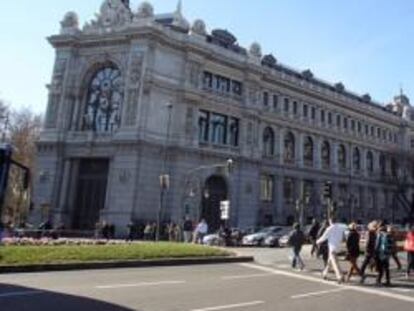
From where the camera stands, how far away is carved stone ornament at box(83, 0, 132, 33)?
54.0 m

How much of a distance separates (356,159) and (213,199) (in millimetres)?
27916

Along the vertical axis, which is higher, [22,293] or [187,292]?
[187,292]

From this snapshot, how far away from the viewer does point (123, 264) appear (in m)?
20.0

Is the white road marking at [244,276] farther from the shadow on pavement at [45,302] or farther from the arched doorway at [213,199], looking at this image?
the arched doorway at [213,199]

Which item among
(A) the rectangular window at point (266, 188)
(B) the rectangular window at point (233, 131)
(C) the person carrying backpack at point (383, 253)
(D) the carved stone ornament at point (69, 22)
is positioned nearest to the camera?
(C) the person carrying backpack at point (383, 253)

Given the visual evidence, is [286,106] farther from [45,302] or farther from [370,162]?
[45,302]

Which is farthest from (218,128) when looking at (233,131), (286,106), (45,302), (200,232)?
(45,302)

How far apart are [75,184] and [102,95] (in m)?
8.51

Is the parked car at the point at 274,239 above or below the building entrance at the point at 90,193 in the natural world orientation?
below

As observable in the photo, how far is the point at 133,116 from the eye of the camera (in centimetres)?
4972

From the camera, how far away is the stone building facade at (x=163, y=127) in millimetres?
49812

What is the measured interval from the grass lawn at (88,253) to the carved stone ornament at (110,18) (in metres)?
33.7

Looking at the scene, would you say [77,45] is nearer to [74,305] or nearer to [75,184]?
[75,184]

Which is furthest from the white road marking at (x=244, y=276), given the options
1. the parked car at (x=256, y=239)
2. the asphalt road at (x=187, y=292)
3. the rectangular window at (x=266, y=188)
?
the rectangular window at (x=266, y=188)
